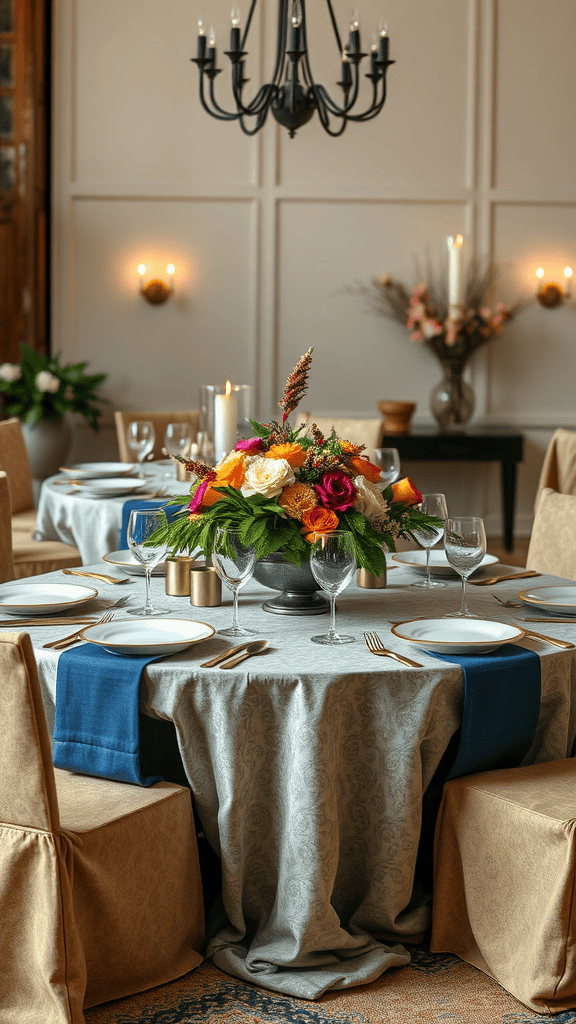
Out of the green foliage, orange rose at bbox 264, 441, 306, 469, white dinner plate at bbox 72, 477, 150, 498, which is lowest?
white dinner plate at bbox 72, 477, 150, 498

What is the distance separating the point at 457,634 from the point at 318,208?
483 cm

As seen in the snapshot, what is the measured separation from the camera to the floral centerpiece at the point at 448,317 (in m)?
6.10

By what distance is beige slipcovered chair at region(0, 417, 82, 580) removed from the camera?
384 cm

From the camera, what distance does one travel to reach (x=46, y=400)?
5957mm

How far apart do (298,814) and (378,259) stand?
199 inches

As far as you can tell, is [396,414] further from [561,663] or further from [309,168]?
[561,663]

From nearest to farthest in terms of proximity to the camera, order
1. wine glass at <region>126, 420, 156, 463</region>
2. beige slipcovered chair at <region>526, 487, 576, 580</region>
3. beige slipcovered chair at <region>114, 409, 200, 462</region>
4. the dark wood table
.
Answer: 1. beige slipcovered chair at <region>526, 487, 576, 580</region>
2. wine glass at <region>126, 420, 156, 463</region>
3. beige slipcovered chair at <region>114, 409, 200, 462</region>
4. the dark wood table

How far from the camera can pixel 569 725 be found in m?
2.09

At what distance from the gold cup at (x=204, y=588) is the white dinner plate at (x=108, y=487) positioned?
4.81 ft

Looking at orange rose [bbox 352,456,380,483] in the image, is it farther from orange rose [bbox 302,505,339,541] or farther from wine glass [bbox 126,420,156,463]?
wine glass [bbox 126,420,156,463]

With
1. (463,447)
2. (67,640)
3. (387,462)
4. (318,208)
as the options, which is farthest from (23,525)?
(318,208)

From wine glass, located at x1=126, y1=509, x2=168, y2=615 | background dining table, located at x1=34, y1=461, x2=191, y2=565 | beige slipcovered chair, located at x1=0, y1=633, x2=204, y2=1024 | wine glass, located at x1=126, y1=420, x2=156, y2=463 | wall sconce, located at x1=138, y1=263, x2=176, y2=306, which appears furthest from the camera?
wall sconce, located at x1=138, y1=263, x2=176, y2=306

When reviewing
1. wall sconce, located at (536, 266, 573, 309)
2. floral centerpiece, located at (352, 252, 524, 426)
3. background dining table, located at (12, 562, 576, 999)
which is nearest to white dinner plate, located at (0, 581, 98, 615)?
background dining table, located at (12, 562, 576, 999)

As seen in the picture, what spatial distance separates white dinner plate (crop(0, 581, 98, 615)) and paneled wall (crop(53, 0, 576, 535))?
13.9 ft
